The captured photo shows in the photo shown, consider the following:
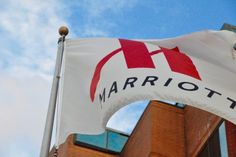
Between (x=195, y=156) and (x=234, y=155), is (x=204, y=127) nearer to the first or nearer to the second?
(x=195, y=156)

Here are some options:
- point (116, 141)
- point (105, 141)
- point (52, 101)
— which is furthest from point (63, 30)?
point (116, 141)

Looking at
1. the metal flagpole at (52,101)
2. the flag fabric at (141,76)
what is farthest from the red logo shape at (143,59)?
the metal flagpole at (52,101)

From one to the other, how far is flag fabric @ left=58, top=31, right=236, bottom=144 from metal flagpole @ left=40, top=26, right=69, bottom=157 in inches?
7.4

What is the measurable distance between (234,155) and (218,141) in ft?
4.04

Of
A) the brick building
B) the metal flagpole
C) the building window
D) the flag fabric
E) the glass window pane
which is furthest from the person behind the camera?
the glass window pane

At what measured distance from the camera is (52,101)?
6492mm

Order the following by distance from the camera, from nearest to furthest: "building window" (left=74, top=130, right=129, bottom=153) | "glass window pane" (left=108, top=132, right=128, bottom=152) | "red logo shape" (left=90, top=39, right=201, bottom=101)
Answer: "red logo shape" (left=90, top=39, right=201, bottom=101) → "building window" (left=74, top=130, right=129, bottom=153) → "glass window pane" (left=108, top=132, right=128, bottom=152)

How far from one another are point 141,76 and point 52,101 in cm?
125

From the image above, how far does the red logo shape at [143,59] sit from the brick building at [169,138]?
25.0 ft

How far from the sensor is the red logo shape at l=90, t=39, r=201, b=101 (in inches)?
293

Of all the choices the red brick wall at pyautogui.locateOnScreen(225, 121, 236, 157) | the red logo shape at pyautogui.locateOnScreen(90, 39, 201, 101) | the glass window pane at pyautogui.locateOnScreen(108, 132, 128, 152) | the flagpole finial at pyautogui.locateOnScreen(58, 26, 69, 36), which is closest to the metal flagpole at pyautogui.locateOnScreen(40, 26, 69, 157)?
the flagpole finial at pyautogui.locateOnScreen(58, 26, 69, 36)

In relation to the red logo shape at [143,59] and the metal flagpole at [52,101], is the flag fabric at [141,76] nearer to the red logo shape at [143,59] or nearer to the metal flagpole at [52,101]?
the red logo shape at [143,59]

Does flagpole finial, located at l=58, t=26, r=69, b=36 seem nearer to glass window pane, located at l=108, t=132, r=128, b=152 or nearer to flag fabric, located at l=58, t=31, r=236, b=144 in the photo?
flag fabric, located at l=58, t=31, r=236, b=144

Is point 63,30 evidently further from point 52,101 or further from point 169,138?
point 169,138
